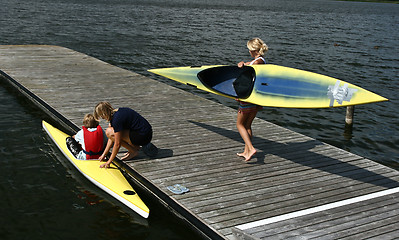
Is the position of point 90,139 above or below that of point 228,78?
below

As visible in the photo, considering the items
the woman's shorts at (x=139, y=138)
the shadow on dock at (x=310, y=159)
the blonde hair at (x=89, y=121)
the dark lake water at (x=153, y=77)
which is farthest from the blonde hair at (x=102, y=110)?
the shadow on dock at (x=310, y=159)

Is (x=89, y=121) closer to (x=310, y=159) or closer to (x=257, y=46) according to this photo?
(x=257, y=46)

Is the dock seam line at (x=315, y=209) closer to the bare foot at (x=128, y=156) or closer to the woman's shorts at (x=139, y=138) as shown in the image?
the woman's shorts at (x=139, y=138)

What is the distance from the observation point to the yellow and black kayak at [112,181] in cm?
780

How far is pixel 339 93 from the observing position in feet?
26.2

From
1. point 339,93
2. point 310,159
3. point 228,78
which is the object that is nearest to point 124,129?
point 228,78

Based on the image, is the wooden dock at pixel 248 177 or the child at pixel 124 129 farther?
the child at pixel 124 129

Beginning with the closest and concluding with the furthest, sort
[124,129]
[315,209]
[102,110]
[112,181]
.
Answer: [315,209]
[102,110]
[112,181]
[124,129]

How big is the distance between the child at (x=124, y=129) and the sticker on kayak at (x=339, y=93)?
3641mm

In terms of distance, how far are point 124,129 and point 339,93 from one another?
4.22 metres

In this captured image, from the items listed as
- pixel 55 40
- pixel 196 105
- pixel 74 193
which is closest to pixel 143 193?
pixel 74 193

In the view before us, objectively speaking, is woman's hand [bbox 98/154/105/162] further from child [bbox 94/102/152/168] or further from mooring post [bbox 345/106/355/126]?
mooring post [bbox 345/106/355/126]

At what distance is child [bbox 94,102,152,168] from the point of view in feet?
27.3

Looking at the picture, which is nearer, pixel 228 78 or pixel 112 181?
pixel 112 181
